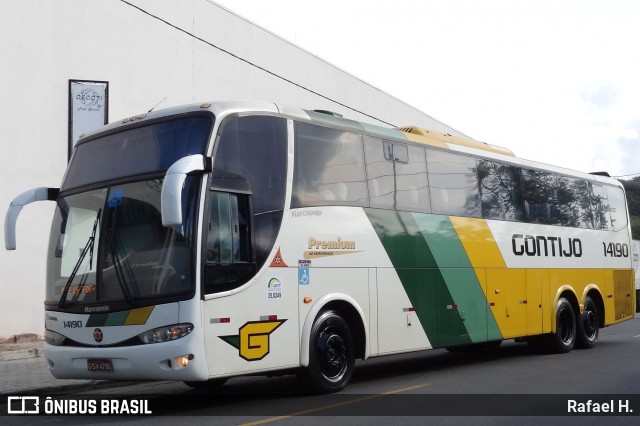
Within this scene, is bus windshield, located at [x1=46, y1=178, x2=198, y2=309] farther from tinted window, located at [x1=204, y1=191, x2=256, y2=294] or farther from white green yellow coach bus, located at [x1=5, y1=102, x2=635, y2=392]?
tinted window, located at [x1=204, y1=191, x2=256, y2=294]

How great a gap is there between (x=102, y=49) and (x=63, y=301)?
34.4ft

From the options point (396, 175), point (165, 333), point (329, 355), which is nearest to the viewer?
point (165, 333)

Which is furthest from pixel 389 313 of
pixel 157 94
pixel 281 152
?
pixel 157 94

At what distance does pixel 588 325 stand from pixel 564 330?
3.39 ft

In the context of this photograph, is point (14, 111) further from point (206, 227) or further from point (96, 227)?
point (206, 227)

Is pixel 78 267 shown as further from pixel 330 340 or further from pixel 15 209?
pixel 330 340

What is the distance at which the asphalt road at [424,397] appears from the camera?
8.66 meters

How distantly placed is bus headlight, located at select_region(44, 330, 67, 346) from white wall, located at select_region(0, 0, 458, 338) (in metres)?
7.29

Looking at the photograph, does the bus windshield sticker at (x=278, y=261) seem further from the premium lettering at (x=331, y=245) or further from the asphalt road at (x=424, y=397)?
the asphalt road at (x=424, y=397)

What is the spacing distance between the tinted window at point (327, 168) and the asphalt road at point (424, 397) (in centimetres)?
256

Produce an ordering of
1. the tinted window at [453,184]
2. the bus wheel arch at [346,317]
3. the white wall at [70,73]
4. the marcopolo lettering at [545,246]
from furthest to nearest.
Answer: the white wall at [70,73] < the marcopolo lettering at [545,246] < the tinted window at [453,184] < the bus wheel arch at [346,317]

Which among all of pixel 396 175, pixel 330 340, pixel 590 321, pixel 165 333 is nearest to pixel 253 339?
pixel 165 333

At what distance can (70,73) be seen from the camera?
18156mm

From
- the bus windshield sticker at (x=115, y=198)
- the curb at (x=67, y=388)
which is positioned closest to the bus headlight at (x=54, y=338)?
the bus windshield sticker at (x=115, y=198)
